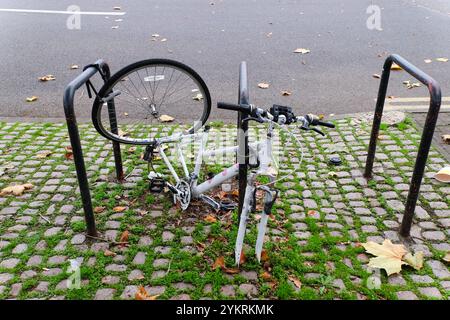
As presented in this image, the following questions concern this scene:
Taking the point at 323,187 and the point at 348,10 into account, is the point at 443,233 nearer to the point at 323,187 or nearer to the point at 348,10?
the point at 323,187

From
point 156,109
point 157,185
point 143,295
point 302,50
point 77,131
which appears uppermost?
point 77,131

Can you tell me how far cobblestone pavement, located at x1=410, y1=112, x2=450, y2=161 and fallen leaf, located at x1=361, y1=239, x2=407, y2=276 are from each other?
1.60m

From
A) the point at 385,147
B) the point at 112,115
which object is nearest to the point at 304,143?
the point at 385,147

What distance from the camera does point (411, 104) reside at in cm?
541

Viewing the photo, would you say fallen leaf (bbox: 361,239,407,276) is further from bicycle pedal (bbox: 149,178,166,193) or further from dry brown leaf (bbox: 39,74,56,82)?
dry brown leaf (bbox: 39,74,56,82)

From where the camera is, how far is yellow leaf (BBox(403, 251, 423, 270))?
9.76 feet

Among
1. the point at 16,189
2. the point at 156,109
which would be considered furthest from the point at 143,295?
the point at 156,109

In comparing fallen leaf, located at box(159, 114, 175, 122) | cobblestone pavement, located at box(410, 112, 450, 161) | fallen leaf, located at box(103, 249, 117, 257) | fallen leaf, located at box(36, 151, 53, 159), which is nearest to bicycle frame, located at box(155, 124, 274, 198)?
fallen leaf, located at box(103, 249, 117, 257)

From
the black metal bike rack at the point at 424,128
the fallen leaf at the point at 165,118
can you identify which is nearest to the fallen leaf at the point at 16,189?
the fallen leaf at the point at 165,118

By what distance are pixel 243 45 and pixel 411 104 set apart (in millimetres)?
3172

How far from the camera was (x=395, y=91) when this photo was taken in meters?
5.79

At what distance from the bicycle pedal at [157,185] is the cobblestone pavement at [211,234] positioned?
0.07 meters

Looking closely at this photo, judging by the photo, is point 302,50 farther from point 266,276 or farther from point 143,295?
point 143,295

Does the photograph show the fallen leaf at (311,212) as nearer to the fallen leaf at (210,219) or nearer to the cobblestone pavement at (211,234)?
the cobblestone pavement at (211,234)
